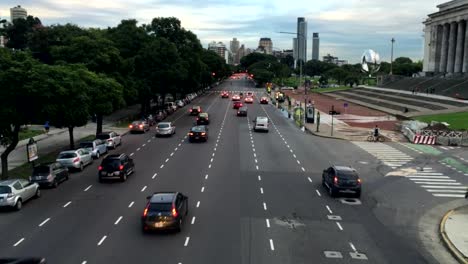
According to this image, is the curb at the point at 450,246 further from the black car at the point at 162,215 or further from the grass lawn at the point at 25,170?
the grass lawn at the point at 25,170

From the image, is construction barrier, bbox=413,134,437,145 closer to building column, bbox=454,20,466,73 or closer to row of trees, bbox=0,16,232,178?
row of trees, bbox=0,16,232,178

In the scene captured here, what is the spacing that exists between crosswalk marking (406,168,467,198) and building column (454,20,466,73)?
8738cm

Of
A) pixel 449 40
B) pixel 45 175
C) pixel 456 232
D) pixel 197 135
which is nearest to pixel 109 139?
pixel 197 135

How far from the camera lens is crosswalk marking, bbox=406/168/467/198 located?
28.9 meters

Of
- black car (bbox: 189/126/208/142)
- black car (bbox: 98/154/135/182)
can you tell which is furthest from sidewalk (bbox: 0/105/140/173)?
black car (bbox: 189/126/208/142)

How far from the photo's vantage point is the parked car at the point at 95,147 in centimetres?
3848

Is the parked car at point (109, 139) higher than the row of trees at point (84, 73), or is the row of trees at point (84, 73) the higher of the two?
the row of trees at point (84, 73)

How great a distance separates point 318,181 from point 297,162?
6669 millimetres

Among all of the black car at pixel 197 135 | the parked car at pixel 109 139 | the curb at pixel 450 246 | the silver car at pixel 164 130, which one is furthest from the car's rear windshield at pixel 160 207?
the silver car at pixel 164 130

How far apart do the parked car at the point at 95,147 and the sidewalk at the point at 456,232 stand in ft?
81.5

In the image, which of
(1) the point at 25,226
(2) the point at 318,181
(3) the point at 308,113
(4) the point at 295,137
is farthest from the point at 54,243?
(3) the point at 308,113

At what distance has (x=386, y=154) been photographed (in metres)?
42.8

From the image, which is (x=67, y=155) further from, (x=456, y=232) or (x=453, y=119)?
(x=453, y=119)

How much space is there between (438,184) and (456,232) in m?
10.7
